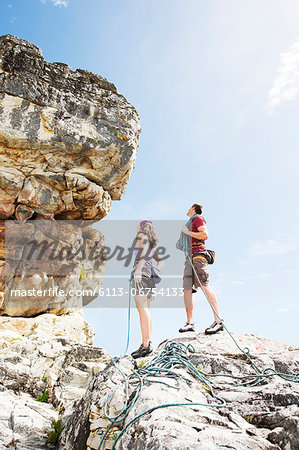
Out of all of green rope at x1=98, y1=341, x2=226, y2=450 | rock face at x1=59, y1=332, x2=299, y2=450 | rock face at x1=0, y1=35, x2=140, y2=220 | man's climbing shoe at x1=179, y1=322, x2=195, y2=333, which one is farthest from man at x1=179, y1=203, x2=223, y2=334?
rock face at x1=0, y1=35, x2=140, y2=220

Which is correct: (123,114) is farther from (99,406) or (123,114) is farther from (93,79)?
(99,406)

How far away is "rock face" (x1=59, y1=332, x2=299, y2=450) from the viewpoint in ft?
8.45

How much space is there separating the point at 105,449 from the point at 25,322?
13.8m

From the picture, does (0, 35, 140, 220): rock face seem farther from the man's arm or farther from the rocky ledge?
the man's arm

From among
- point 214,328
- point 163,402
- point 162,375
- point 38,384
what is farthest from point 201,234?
point 38,384

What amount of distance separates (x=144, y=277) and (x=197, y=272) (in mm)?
1665

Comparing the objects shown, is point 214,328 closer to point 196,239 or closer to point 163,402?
point 196,239

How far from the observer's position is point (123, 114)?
21.5m

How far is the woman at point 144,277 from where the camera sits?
18.8ft

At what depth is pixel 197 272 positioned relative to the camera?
7.02 metres

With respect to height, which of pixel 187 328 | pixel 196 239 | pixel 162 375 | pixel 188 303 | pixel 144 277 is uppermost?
pixel 196 239

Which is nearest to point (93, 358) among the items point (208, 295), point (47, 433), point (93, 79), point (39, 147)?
point (47, 433)

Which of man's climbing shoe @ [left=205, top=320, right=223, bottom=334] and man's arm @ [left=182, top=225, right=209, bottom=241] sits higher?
man's arm @ [left=182, top=225, right=209, bottom=241]

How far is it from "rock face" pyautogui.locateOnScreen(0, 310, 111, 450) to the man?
11.0 ft
